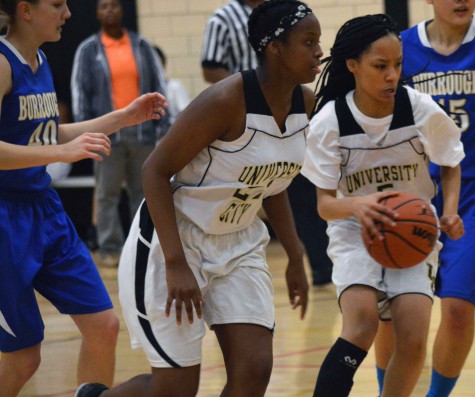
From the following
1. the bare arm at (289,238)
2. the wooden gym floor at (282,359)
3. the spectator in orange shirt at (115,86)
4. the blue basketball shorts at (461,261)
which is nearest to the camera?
the bare arm at (289,238)

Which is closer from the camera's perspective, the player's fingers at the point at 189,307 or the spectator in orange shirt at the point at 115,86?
the player's fingers at the point at 189,307

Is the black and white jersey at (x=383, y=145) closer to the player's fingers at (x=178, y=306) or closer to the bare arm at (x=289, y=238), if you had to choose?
the bare arm at (x=289, y=238)

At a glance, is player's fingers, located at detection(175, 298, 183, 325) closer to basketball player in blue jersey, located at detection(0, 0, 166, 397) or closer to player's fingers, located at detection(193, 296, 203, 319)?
player's fingers, located at detection(193, 296, 203, 319)

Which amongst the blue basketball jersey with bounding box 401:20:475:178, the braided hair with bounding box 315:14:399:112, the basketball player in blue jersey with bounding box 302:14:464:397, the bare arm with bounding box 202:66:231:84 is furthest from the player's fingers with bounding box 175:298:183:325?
the bare arm with bounding box 202:66:231:84

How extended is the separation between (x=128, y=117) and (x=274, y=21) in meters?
0.81

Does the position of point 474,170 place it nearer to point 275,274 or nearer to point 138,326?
point 138,326

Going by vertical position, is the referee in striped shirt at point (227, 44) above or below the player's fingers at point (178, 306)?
above

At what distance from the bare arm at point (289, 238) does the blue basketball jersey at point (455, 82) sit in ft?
2.52

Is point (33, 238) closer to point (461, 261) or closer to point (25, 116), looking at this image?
point (25, 116)

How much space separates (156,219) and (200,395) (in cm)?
168

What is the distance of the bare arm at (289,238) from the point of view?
13.3 ft

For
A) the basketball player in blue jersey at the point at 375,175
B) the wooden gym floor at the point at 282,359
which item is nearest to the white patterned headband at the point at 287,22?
the basketball player in blue jersey at the point at 375,175

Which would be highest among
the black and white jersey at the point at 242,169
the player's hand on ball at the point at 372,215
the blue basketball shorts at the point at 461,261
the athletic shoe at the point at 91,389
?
the black and white jersey at the point at 242,169

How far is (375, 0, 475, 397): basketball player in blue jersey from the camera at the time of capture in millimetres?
4238
